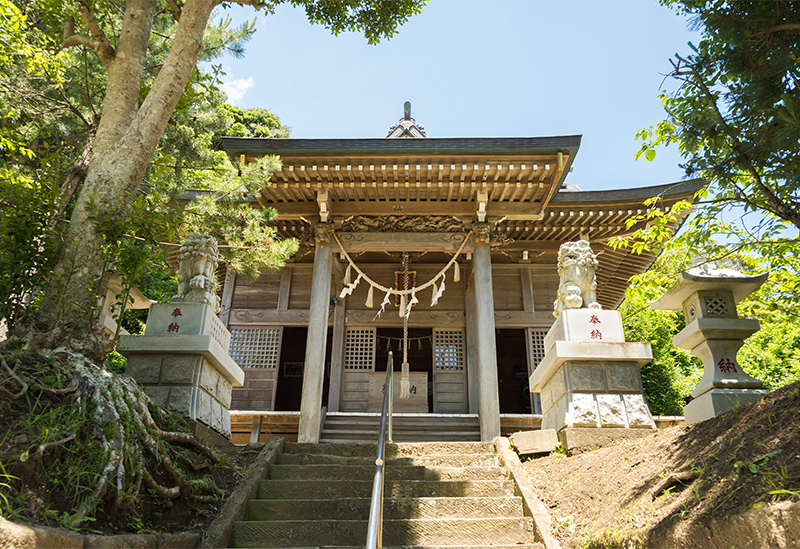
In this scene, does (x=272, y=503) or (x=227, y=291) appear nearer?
(x=272, y=503)

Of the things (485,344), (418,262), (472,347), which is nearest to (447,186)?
(485,344)

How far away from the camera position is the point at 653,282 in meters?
6.67

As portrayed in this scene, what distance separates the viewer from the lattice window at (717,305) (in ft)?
17.1

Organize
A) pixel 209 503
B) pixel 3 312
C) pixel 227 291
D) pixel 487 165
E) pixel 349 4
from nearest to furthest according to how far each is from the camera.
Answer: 1. pixel 3 312
2. pixel 209 503
3. pixel 349 4
4. pixel 487 165
5. pixel 227 291

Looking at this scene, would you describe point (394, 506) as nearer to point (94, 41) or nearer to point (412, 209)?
point (94, 41)

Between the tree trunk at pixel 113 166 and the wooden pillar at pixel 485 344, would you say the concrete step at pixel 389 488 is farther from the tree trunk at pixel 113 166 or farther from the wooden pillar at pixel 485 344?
the wooden pillar at pixel 485 344

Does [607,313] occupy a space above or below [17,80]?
below

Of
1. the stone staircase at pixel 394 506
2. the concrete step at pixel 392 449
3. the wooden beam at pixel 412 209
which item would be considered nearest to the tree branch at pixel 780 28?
the stone staircase at pixel 394 506

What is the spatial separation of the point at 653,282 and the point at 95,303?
19.9 feet

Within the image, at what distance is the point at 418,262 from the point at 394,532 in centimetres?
758

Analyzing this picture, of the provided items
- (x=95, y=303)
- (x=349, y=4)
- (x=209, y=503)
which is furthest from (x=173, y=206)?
(x=209, y=503)

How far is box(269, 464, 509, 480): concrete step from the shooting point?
520cm

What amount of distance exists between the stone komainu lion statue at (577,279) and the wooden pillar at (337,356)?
533cm

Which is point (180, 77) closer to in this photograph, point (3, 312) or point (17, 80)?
point (3, 312)
